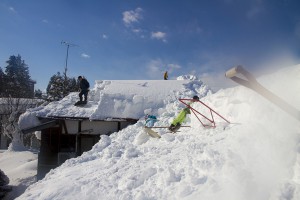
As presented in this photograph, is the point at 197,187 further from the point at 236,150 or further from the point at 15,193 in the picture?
the point at 15,193

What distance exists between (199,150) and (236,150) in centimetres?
92

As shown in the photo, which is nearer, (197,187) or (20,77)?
(197,187)

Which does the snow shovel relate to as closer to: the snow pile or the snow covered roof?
the snow pile

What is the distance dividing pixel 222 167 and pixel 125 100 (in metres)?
9.77

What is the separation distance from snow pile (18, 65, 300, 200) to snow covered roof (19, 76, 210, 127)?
6.39 metres

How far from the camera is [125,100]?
43.2ft

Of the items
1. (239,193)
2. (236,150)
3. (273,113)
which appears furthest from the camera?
(273,113)

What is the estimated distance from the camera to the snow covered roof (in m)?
12.5

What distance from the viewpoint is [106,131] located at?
41.9 ft

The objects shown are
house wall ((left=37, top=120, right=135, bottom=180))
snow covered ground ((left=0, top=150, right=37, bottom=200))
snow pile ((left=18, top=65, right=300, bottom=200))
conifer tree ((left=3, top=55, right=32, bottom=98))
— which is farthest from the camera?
conifer tree ((left=3, top=55, right=32, bottom=98))

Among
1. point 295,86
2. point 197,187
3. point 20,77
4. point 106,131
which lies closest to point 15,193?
point 106,131

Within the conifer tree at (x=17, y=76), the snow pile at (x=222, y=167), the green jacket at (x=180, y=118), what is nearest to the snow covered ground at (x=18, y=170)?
the green jacket at (x=180, y=118)

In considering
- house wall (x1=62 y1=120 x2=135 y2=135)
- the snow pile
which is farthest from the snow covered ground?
the snow pile

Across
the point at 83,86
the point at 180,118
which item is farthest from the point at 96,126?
the point at 180,118
